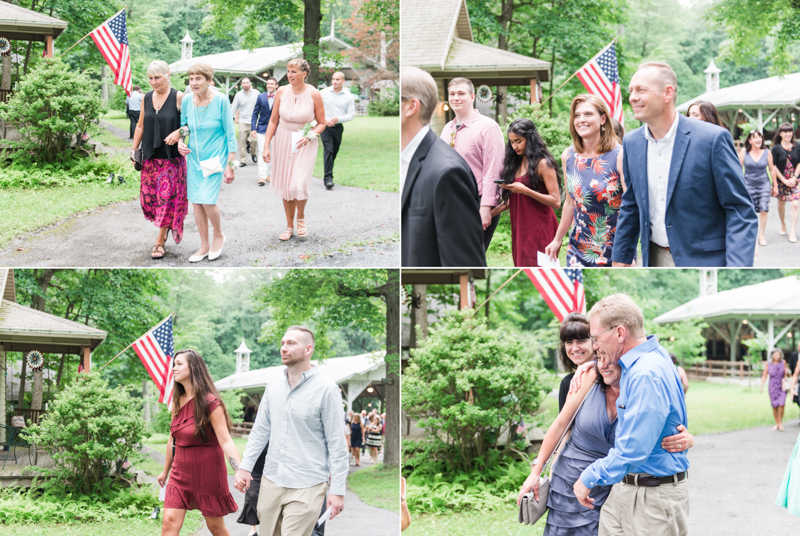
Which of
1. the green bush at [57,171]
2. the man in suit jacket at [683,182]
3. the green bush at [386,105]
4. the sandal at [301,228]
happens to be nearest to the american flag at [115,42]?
the green bush at [57,171]

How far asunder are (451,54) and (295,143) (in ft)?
9.91

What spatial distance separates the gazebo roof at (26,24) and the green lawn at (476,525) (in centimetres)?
611

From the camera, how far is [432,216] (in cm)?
321

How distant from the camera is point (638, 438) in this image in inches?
116

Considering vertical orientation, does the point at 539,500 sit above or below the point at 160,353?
above

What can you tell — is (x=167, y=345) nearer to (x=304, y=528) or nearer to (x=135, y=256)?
(x=135, y=256)

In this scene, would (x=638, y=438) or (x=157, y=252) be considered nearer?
(x=638, y=438)

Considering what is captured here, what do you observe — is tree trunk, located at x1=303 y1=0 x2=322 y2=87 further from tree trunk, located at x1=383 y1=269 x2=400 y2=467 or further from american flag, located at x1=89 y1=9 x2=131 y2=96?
tree trunk, located at x1=383 y1=269 x2=400 y2=467

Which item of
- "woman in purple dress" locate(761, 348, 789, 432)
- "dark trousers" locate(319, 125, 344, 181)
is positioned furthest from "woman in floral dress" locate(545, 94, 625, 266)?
"woman in purple dress" locate(761, 348, 789, 432)

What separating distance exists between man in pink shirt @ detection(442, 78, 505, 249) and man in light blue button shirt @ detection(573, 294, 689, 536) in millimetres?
1950

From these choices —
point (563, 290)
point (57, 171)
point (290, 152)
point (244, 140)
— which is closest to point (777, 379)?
point (563, 290)

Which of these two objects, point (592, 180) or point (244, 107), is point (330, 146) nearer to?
point (244, 107)

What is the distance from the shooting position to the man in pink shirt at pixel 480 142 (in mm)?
4992

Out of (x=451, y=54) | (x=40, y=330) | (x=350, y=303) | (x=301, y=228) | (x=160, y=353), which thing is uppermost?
(x=451, y=54)
